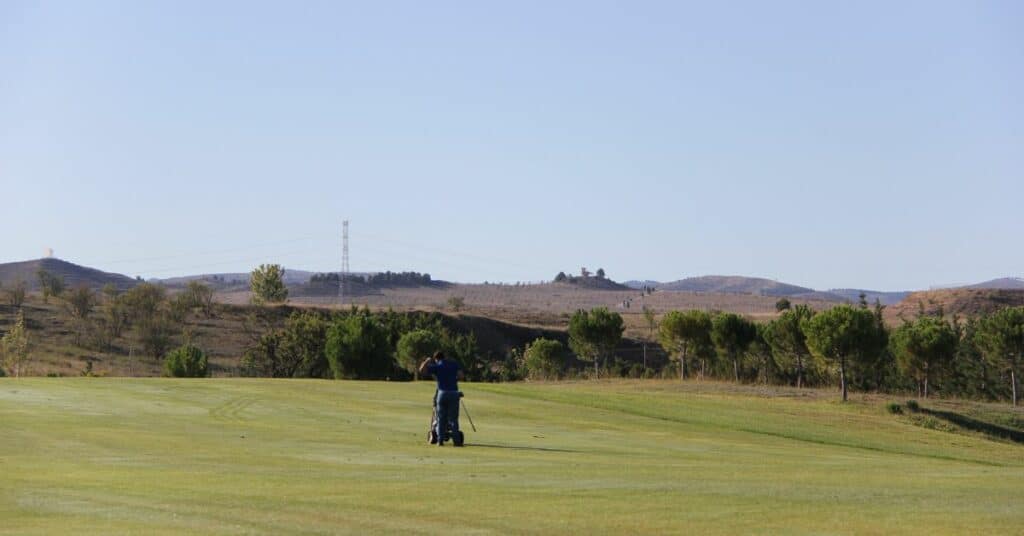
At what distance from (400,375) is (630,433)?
42.5 metres

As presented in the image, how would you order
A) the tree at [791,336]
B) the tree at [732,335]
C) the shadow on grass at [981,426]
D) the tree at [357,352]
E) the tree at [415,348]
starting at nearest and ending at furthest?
the shadow on grass at [981,426]
the tree at [415,348]
the tree at [791,336]
the tree at [357,352]
the tree at [732,335]

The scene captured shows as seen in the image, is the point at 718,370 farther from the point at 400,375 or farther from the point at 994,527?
the point at 994,527

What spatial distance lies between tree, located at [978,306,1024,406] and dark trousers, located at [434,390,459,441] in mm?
49235

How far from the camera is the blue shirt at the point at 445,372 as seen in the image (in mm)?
25594

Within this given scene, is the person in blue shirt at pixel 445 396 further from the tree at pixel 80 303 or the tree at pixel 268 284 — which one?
the tree at pixel 268 284

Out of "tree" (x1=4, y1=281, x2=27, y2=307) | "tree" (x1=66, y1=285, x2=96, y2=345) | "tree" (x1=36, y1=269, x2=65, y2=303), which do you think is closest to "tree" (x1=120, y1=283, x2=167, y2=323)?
"tree" (x1=66, y1=285, x2=96, y2=345)

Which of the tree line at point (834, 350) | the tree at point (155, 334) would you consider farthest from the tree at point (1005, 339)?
the tree at point (155, 334)

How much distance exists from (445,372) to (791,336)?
163ft

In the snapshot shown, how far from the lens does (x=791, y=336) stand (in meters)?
71.9

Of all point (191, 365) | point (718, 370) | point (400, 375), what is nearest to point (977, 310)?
point (718, 370)

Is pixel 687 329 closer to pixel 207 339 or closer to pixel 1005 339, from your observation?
pixel 1005 339

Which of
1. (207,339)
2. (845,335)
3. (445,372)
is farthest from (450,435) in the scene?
(207,339)

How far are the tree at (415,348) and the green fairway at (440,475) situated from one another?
29.8 meters

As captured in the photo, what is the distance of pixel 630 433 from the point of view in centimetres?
3425
